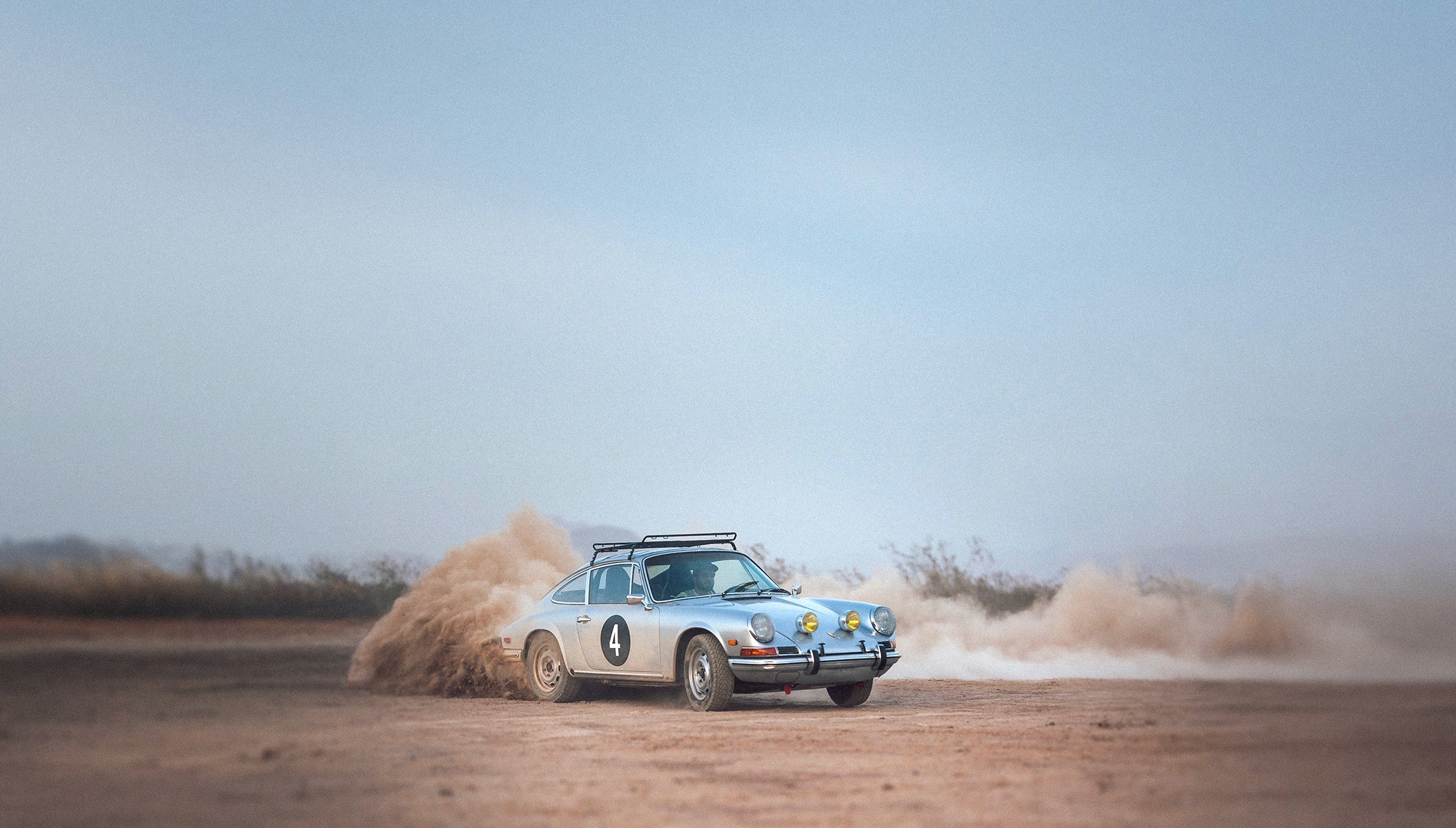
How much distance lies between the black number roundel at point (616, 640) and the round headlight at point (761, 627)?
1.85 meters

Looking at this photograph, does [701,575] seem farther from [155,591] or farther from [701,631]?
[155,591]

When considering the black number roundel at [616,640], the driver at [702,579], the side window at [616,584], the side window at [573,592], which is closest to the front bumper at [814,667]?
the driver at [702,579]

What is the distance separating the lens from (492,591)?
17.7 m

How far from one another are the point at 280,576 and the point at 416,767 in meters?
1.68

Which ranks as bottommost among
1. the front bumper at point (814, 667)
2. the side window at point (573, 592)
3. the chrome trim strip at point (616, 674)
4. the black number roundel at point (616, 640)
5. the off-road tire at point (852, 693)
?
the off-road tire at point (852, 693)

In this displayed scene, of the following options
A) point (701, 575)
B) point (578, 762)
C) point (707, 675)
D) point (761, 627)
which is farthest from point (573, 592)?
point (578, 762)

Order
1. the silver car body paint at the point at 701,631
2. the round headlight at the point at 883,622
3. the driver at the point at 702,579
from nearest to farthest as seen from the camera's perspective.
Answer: the silver car body paint at the point at 701,631, the round headlight at the point at 883,622, the driver at the point at 702,579

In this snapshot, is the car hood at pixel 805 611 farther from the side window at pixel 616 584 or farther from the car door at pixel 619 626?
the side window at pixel 616 584

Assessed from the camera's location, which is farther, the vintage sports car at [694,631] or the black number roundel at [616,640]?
the black number roundel at [616,640]

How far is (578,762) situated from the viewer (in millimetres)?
9422

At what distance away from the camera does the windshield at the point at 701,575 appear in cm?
1436

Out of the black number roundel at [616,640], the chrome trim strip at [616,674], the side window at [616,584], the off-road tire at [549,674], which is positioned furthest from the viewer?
the off-road tire at [549,674]

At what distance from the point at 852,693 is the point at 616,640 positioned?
2.65m

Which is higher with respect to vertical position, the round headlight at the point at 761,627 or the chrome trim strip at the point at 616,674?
the round headlight at the point at 761,627
